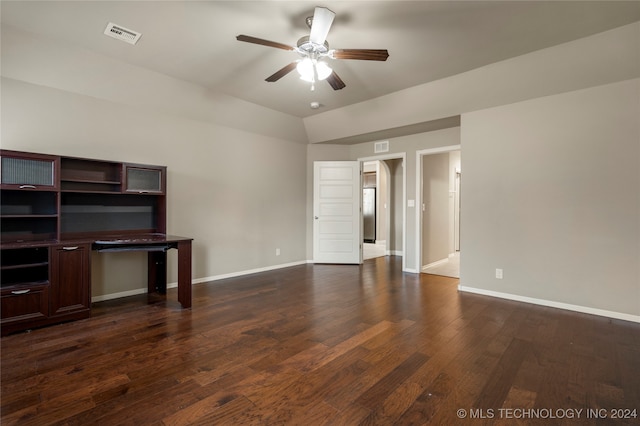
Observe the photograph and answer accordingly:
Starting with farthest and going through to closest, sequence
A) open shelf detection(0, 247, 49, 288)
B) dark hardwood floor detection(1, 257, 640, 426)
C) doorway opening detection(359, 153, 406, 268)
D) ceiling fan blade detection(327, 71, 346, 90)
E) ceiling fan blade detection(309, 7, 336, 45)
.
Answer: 1. doorway opening detection(359, 153, 406, 268)
2. ceiling fan blade detection(327, 71, 346, 90)
3. open shelf detection(0, 247, 49, 288)
4. ceiling fan blade detection(309, 7, 336, 45)
5. dark hardwood floor detection(1, 257, 640, 426)

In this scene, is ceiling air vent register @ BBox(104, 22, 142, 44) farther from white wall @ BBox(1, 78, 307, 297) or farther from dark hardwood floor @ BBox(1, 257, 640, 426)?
dark hardwood floor @ BBox(1, 257, 640, 426)

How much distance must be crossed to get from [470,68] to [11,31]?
4.74 meters

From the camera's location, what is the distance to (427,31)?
2.88 metres

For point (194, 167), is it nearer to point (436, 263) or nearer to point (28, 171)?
point (28, 171)

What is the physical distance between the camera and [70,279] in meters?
3.05

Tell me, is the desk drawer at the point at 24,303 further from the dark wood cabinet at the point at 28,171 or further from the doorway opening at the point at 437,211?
the doorway opening at the point at 437,211

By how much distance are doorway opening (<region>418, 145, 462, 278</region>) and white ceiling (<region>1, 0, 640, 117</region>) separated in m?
1.98

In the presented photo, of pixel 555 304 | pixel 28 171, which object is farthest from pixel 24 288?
pixel 555 304

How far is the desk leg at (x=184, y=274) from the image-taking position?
347 cm

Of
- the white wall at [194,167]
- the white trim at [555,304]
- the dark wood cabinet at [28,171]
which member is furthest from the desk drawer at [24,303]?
the white trim at [555,304]

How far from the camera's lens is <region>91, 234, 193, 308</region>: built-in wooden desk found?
10.6 feet

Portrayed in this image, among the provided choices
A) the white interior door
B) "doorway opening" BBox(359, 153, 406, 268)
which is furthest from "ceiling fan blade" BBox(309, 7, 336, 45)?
the white interior door

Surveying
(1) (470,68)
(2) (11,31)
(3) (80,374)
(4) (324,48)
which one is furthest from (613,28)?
(2) (11,31)

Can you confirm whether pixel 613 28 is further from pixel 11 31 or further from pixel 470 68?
pixel 11 31
